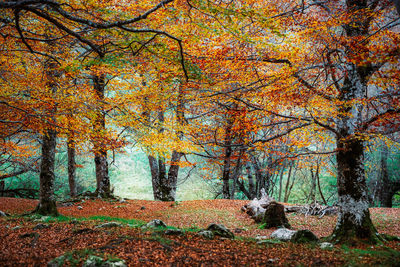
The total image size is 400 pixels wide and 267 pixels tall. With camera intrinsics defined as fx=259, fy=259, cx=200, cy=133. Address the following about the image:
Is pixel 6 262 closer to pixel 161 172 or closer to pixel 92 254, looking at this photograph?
pixel 92 254

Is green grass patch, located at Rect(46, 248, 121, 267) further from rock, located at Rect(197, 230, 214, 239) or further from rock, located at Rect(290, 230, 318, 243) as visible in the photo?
rock, located at Rect(290, 230, 318, 243)

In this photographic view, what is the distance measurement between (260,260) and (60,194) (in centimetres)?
2351

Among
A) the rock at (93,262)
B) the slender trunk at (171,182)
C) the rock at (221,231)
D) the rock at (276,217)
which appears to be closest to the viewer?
the rock at (93,262)

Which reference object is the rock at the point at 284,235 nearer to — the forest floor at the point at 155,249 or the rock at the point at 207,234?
the forest floor at the point at 155,249

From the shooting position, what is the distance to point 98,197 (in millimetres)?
14211

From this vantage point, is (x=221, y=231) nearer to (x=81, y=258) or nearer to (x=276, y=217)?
(x=81, y=258)

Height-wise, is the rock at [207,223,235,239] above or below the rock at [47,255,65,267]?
below

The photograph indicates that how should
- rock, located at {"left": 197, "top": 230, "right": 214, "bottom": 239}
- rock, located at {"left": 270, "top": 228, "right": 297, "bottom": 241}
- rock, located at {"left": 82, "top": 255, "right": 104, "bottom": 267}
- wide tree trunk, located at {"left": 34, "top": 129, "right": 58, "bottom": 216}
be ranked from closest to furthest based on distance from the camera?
rock, located at {"left": 82, "top": 255, "right": 104, "bottom": 267}, rock, located at {"left": 197, "top": 230, "right": 214, "bottom": 239}, rock, located at {"left": 270, "top": 228, "right": 297, "bottom": 241}, wide tree trunk, located at {"left": 34, "top": 129, "right": 58, "bottom": 216}

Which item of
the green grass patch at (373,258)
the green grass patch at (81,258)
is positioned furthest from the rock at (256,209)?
the green grass patch at (81,258)

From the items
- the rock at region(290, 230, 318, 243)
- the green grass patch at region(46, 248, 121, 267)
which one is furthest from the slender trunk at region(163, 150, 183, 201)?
the green grass patch at region(46, 248, 121, 267)

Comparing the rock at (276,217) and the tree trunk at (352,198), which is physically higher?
the tree trunk at (352,198)

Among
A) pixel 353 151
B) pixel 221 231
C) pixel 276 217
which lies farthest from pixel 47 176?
pixel 353 151

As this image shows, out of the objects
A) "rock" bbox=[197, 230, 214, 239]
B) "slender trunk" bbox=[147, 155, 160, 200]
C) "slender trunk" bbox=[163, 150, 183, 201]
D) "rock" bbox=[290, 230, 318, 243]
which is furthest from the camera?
"slender trunk" bbox=[147, 155, 160, 200]

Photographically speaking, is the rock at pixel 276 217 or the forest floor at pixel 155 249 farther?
the rock at pixel 276 217
